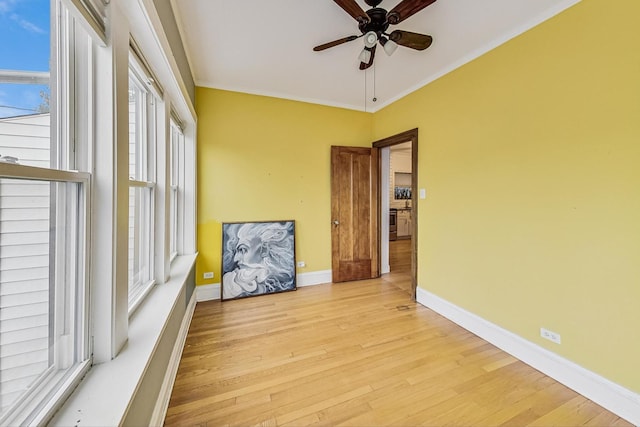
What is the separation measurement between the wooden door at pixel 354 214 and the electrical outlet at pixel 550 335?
226 centimetres

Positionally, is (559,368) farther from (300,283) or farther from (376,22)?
(376,22)

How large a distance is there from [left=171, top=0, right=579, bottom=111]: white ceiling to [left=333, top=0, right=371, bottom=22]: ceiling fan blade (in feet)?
1.00

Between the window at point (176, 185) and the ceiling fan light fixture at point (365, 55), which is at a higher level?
the ceiling fan light fixture at point (365, 55)

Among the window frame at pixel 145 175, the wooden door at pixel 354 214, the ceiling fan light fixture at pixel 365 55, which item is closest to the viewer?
the window frame at pixel 145 175

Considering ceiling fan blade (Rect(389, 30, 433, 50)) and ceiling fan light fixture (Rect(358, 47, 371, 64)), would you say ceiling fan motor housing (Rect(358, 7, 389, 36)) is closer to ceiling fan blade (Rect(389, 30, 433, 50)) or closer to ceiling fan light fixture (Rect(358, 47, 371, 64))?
ceiling fan blade (Rect(389, 30, 433, 50))

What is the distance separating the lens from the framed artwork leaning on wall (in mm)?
3283

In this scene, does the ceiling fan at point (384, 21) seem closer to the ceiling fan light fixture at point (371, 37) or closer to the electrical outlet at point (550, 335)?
the ceiling fan light fixture at point (371, 37)

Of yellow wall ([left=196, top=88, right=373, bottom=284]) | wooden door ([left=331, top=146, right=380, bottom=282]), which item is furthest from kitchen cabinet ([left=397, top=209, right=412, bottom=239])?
yellow wall ([left=196, top=88, right=373, bottom=284])

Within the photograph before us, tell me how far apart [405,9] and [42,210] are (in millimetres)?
2152

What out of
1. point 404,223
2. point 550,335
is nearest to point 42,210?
point 550,335

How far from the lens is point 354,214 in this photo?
3.94 meters

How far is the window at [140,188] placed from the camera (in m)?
1.50

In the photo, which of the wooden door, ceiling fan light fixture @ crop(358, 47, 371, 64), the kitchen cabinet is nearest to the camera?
ceiling fan light fixture @ crop(358, 47, 371, 64)

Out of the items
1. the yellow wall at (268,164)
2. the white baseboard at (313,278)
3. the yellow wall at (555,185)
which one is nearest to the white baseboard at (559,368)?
the yellow wall at (555,185)
